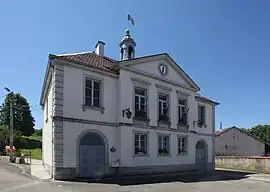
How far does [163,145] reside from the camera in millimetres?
23375

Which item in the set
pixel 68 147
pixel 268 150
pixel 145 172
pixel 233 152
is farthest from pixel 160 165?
pixel 268 150

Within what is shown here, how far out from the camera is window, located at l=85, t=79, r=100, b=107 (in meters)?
18.9

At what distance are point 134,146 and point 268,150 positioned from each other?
5030 cm

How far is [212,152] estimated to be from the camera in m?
29.5

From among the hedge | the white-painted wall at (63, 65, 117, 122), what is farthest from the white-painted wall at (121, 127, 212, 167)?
the hedge

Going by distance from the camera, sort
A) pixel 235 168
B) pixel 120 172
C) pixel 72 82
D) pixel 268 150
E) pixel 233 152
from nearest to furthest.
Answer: pixel 72 82 → pixel 120 172 → pixel 235 168 → pixel 233 152 → pixel 268 150

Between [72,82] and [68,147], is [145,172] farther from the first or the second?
[72,82]

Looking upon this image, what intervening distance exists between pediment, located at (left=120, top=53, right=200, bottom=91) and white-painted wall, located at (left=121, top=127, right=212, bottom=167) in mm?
4231

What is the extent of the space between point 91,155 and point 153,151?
5.35 meters

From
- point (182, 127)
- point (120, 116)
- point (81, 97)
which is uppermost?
point (81, 97)

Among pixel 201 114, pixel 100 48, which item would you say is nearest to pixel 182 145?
pixel 201 114

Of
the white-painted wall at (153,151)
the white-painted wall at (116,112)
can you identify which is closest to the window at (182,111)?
the white-painted wall at (116,112)

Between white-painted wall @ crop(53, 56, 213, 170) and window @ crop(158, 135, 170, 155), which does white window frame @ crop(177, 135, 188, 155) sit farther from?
window @ crop(158, 135, 170, 155)

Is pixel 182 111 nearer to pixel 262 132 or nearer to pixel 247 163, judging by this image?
pixel 247 163
